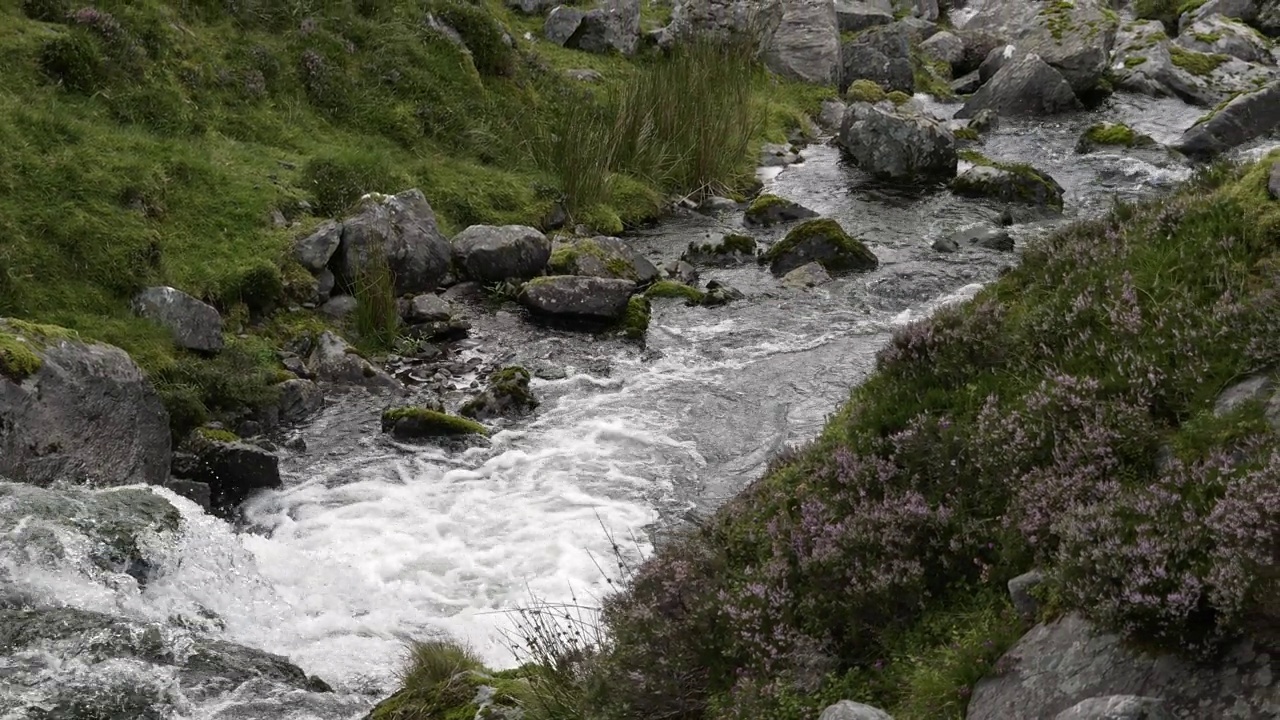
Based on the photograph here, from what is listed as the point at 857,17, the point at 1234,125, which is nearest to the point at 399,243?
the point at 1234,125

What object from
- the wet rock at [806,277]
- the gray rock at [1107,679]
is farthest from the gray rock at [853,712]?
the wet rock at [806,277]

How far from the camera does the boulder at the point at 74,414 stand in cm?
1023

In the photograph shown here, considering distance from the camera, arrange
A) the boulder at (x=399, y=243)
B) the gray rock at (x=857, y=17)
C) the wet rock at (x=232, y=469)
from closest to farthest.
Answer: the wet rock at (x=232, y=469)
the boulder at (x=399, y=243)
the gray rock at (x=857, y=17)

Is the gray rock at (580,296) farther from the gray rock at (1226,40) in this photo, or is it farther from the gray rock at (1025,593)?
the gray rock at (1226,40)

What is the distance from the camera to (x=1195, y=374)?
5602 mm

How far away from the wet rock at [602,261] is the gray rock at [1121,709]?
45.6ft

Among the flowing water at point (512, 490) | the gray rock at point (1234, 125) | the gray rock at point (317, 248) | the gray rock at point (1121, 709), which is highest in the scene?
the gray rock at point (1121, 709)

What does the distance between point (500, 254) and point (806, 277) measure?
504cm

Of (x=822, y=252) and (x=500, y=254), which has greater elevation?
(x=500, y=254)

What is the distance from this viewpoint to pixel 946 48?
39.7 metres

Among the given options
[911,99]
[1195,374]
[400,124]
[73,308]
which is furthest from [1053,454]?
[911,99]

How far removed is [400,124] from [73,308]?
877cm

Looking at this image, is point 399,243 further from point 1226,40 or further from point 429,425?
point 1226,40

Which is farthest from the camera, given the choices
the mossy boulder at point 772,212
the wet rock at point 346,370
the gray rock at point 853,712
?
the mossy boulder at point 772,212
